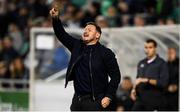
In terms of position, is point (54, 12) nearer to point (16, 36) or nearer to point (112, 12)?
point (112, 12)

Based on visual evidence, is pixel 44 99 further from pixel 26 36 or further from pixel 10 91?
pixel 26 36

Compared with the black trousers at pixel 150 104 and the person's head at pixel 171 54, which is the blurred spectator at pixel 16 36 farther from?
the black trousers at pixel 150 104

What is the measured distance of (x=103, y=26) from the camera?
61.4ft

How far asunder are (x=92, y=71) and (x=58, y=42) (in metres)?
6.92

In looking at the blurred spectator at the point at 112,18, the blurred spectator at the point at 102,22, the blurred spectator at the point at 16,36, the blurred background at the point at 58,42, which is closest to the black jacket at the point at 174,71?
the blurred background at the point at 58,42

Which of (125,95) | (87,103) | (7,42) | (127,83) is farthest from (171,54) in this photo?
(7,42)

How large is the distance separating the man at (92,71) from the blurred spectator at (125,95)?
5621 millimetres

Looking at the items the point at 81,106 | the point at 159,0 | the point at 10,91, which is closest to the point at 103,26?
the point at 159,0

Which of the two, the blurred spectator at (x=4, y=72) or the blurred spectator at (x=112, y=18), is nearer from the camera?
the blurred spectator at (x=112, y=18)

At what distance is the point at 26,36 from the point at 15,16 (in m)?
1.53

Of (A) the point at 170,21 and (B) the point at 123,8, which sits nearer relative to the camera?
(A) the point at 170,21

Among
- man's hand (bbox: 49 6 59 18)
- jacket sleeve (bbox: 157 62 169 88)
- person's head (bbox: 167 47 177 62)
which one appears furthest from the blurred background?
man's hand (bbox: 49 6 59 18)

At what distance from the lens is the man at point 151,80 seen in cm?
1383

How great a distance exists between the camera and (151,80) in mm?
13828
